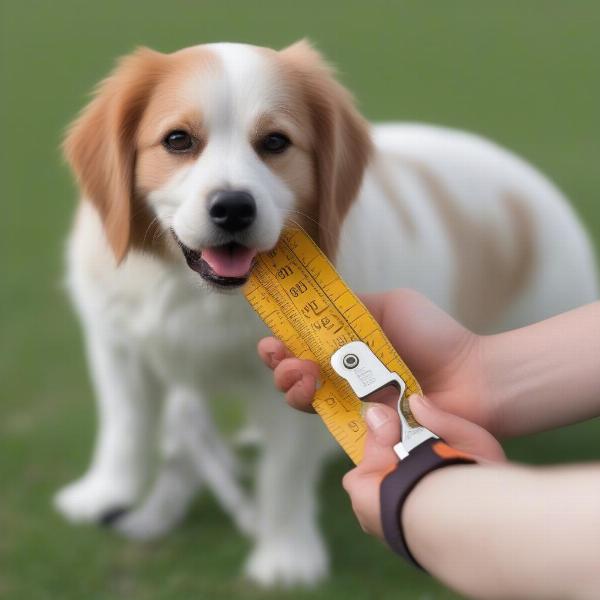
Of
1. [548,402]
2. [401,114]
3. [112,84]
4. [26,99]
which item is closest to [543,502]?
[548,402]

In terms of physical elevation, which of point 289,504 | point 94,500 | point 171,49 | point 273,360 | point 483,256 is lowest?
point 171,49

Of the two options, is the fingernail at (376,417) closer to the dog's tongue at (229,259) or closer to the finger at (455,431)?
the finger at (455,431)

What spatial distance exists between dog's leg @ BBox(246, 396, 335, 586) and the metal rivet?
1126mm

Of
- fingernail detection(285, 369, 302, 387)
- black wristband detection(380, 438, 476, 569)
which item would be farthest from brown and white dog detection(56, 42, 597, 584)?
black wristband detection(380, 438, 476, 569)

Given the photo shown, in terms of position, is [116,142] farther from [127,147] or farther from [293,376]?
[293,376]

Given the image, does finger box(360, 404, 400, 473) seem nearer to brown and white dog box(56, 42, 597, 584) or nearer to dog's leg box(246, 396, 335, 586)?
brown and white dog box(56, 42, 597, 584)

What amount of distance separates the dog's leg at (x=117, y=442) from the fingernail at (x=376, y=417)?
152 cm

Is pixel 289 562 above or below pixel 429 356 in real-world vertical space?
below

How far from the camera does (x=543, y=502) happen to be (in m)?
1.33

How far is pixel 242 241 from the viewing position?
222 centimetres

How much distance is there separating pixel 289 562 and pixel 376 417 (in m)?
1.54

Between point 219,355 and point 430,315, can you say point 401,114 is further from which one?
point 430,315

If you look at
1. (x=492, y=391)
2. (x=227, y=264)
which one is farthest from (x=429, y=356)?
(x=227, y=264)

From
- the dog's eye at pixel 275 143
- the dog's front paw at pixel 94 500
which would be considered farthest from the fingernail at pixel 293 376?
the dog's front paw at pixel 94 500
